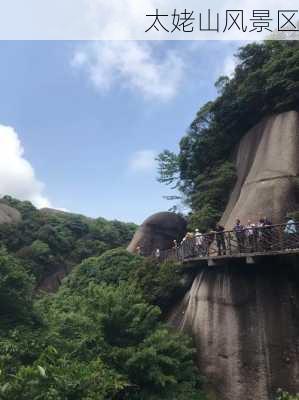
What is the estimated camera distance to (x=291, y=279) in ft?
49.3

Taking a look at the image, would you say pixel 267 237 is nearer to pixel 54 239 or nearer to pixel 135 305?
pixel 135 305

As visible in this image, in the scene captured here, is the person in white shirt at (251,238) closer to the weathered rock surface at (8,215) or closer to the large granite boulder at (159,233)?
the large granite boulder at (159,233)

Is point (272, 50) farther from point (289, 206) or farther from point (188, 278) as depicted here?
point (188, 278)

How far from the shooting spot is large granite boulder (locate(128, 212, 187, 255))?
30.3 meters

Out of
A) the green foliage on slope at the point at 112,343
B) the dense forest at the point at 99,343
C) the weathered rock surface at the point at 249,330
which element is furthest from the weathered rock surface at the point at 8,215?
the weathered rock surface at the point at 249,330

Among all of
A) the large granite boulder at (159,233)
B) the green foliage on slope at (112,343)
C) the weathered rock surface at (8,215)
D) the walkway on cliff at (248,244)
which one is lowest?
the green foliage on slope at (112,343)

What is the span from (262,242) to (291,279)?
2.09 m

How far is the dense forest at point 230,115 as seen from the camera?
2153cm

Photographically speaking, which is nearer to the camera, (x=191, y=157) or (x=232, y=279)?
(x=232, y=279)

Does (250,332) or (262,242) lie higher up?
(262,242)

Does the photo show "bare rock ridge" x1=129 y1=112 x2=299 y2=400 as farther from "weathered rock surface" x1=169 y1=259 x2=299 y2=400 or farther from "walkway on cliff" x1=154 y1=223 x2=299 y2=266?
"walkway on cliff" x1=154 y1=223 x2=299 y2=266

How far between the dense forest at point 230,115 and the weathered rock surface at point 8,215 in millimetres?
27105

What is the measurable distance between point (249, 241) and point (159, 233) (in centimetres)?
1640

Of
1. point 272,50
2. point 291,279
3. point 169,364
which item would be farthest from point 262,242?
point 272,50
